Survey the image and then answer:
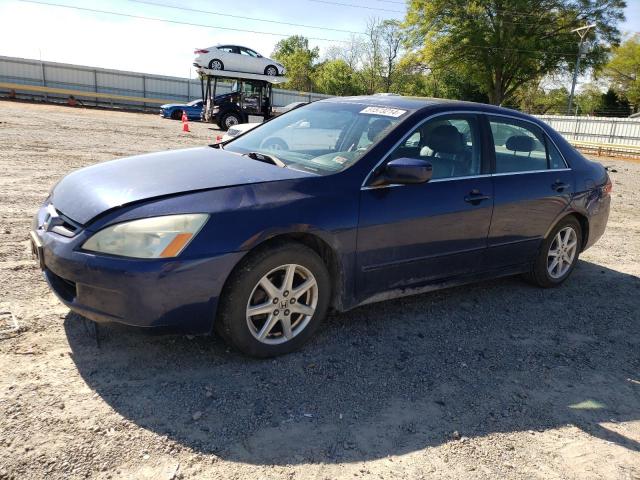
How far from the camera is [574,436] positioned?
2777mm

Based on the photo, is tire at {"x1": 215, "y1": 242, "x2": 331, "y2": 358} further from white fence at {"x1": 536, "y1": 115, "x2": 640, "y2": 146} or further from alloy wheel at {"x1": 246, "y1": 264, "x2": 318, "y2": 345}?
white fence at {"x1": 536, "y1": 115, "x2": 640, "y2": 146}

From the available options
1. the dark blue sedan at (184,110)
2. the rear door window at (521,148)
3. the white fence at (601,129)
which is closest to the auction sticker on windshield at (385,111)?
Result: the rear door window at (521,148)

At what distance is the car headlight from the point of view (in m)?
2.72

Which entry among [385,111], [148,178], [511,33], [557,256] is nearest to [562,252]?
[557,256]

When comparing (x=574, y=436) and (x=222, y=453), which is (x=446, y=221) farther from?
(x=222, y=453)

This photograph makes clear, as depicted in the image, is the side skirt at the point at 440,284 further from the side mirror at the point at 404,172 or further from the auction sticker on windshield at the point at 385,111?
the auction sticker on windshield at the point at 385,111

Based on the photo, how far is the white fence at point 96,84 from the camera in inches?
1331

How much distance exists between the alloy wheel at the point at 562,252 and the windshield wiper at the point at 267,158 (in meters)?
2.75

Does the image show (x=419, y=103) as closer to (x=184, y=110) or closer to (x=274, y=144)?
(x=274, y=144)

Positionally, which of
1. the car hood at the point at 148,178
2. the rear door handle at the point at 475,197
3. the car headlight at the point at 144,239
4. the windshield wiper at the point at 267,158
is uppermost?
the windshield wiper at the point at 267,158

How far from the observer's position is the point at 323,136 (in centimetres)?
397

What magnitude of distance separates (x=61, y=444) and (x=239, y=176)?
1.71 metres

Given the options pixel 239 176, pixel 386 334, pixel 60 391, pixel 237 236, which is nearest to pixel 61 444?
pixel 60 391

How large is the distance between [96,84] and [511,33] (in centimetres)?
2888
